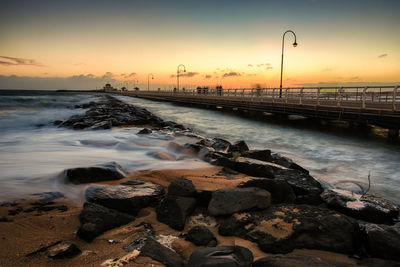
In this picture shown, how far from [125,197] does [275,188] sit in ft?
7.38

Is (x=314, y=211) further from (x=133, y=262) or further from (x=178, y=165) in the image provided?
(x=178, y=165)

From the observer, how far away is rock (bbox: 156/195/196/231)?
125 inches

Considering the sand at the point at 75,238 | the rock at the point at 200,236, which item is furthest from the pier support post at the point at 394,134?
the rock at the point at 200,236

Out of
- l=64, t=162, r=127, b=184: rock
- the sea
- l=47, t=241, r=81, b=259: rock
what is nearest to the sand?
l=47, t=241, r=81, b=259: rock

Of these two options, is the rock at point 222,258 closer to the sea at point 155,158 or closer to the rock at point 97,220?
the rock at point 97,220

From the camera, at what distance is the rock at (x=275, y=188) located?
3.89 m

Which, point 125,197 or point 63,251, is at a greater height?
point 125,197

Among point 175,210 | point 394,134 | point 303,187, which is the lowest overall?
point 394,134

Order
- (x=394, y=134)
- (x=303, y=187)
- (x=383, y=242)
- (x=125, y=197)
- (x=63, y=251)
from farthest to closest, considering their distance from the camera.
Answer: (x=394, y=134)
(x=303, y=187)
(x=125, y=197)
(x=383, y=242)
(x=63, y=251)

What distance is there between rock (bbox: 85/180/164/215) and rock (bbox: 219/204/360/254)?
120 centimetres

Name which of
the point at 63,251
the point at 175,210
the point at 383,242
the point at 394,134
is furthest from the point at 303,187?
the point at 394,134

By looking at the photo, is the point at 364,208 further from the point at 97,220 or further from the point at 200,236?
the point at 97,220

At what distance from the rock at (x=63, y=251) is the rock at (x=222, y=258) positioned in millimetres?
1163

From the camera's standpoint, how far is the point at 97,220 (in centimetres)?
295
